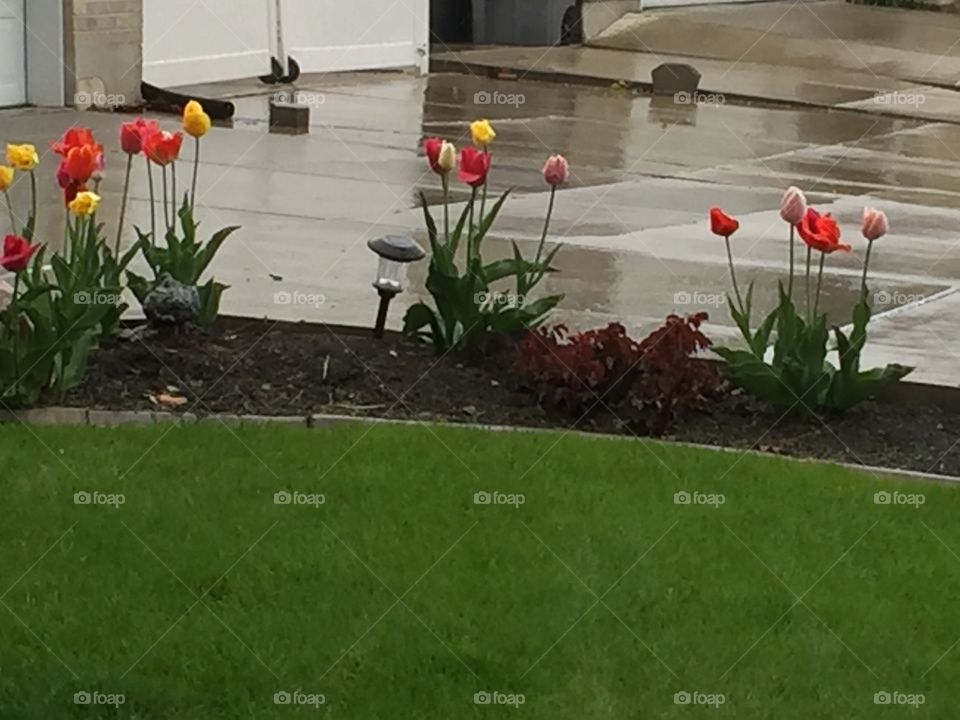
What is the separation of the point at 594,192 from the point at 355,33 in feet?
22.8

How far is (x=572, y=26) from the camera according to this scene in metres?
21.4

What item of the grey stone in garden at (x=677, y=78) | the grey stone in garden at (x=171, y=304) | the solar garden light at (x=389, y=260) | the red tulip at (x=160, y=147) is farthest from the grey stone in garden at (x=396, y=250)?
the grey stone in garden at (x=677, y=78)

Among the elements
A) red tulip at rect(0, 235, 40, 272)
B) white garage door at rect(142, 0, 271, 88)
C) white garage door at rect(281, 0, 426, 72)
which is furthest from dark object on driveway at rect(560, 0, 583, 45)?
red tulip at rect(0, 235, 40, 272)

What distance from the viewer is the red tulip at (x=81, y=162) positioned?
6.30 meters

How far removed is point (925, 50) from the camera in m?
21.8

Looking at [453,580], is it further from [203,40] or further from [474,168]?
[203,40]

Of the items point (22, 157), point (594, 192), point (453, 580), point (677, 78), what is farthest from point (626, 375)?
point (677, 78)

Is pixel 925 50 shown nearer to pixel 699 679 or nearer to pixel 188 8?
pixel 188 8

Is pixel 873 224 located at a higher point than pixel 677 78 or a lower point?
lower

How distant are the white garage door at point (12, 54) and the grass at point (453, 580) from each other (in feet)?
27.3

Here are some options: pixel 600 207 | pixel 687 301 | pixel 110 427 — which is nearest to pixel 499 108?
pixel 600 207

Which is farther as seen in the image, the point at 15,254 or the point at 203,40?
the point at 203,40

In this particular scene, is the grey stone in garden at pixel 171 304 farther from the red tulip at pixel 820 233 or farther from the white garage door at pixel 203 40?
the white garage door at pixel 203 40

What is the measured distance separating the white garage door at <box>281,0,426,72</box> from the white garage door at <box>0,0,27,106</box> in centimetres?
374
